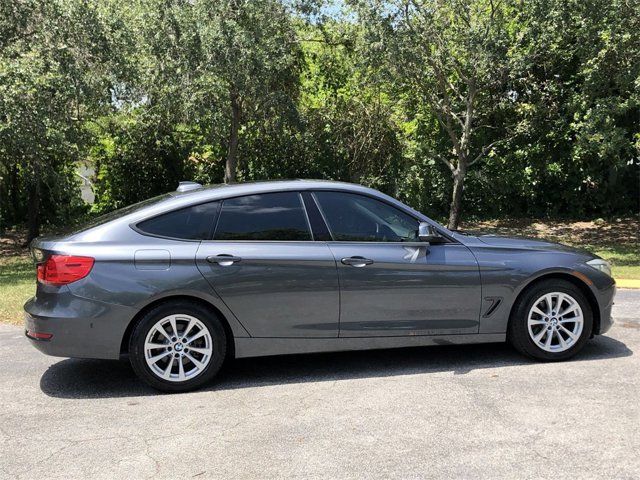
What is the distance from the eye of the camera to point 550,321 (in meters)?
5.42

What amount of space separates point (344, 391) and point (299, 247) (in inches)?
45.3

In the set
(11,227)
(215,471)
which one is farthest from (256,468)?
(11,227)

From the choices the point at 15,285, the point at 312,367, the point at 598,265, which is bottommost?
the point at 15,285

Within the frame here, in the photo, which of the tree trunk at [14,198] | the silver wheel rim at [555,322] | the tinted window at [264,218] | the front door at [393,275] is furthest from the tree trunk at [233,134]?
the silver wheel rim at [555,322]

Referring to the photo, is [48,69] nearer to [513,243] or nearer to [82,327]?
[82,327]

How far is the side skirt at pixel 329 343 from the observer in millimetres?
5004

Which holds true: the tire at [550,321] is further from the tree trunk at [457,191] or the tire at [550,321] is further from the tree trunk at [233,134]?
the tree trunk at [457,191]

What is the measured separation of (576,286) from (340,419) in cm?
252

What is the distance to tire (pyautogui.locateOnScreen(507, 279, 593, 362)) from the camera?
17.7ft

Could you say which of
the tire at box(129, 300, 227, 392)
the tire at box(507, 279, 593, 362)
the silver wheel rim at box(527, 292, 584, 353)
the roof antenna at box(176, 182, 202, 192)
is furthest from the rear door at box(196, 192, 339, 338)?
the silver wheel rim at box(527, 292, 584, 353)

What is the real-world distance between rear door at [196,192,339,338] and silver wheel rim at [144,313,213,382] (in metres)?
0.32

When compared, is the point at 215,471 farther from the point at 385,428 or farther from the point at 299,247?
the point at 299,247

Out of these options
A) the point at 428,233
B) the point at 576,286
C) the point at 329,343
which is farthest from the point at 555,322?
the point at 329,343

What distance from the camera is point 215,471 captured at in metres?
3.59
